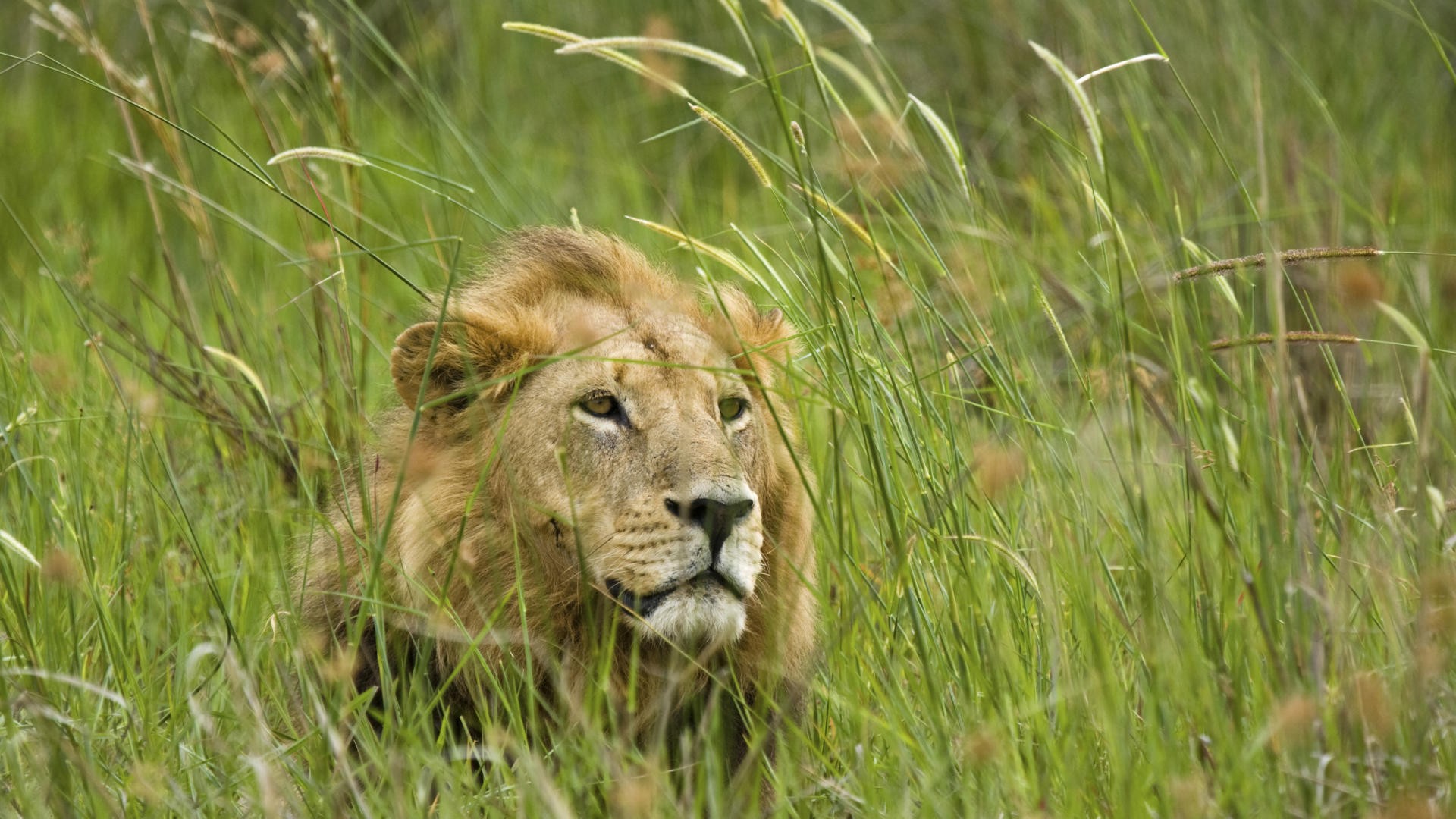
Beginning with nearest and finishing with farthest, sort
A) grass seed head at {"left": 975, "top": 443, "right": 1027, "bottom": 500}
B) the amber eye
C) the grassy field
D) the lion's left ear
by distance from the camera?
1. grass seed head at {"left": 975, "top": 443, "right": 1027, "bottom": 500}
2. the grassy field
3. the amber eye
4. the lion's left ear

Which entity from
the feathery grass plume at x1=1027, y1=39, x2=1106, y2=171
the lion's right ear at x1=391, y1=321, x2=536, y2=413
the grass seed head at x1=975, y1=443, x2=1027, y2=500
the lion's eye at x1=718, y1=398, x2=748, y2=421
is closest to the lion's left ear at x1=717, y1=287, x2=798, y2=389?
the lion's eye at x1=718, y1=398, x2=748, y2=421

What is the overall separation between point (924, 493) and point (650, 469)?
546 millimetres

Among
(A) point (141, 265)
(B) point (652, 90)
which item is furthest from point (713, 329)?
(A) point (141, 265)

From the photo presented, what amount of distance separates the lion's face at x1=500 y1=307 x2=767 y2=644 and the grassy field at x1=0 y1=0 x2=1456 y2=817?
0.20 m

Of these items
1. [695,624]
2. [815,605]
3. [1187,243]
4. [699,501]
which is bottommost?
[815,605]

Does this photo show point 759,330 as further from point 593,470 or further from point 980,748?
point 980,748

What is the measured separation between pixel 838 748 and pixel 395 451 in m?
1.15

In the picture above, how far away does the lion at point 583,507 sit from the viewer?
9.00 feet

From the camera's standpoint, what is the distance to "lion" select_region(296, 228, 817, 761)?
2742 millimetres

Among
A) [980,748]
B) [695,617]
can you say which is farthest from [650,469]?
[980,748]

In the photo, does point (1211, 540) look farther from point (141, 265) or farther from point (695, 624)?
point (141, 265)

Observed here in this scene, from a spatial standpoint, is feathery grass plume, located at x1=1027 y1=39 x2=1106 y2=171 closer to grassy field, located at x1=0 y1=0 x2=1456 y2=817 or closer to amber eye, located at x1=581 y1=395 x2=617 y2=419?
grassy field, located at x1=0 y1=0 x2=1456 y2=817

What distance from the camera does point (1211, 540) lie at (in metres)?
4.19

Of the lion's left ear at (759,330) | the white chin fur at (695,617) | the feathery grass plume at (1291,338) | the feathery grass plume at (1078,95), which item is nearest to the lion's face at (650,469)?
the white chin fur at (695,617)
